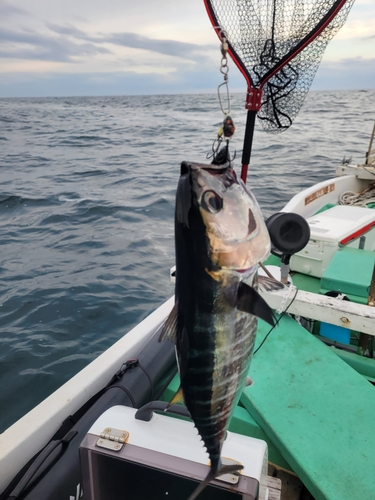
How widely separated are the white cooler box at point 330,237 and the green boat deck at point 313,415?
1818mm

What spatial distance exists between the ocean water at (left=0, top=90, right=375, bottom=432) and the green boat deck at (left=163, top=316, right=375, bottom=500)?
79.9 inches

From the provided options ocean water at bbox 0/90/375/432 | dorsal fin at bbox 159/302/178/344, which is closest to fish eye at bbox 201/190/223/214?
dorsal fin at bbox 159/302/178/344

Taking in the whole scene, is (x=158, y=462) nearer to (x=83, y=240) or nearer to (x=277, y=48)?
(x=277, y=48)

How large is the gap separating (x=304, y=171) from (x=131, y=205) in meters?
8.62

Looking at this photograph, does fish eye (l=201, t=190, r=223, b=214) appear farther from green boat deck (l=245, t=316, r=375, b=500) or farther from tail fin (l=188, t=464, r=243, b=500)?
green boat deck (l=245, t=316, r=375, b=500)

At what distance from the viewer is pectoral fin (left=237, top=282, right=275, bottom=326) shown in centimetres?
133

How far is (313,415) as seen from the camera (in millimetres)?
2775

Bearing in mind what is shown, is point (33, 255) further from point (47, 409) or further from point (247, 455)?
point (247, 455)

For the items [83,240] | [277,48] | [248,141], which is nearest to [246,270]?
[248,141]

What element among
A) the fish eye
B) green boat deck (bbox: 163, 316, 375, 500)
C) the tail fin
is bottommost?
green boat deck (bbox: 163, 316, 375, 500)

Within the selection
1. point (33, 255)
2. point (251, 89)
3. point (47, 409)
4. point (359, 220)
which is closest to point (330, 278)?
point (359, 220)

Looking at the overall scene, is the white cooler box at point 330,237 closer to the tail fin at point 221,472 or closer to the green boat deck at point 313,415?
the green boat deck at point 313,415

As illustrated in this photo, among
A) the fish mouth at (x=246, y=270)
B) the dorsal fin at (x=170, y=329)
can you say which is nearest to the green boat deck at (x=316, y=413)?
the dorsal fin at (x=170, y=329)

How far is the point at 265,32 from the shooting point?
10.9 ft
